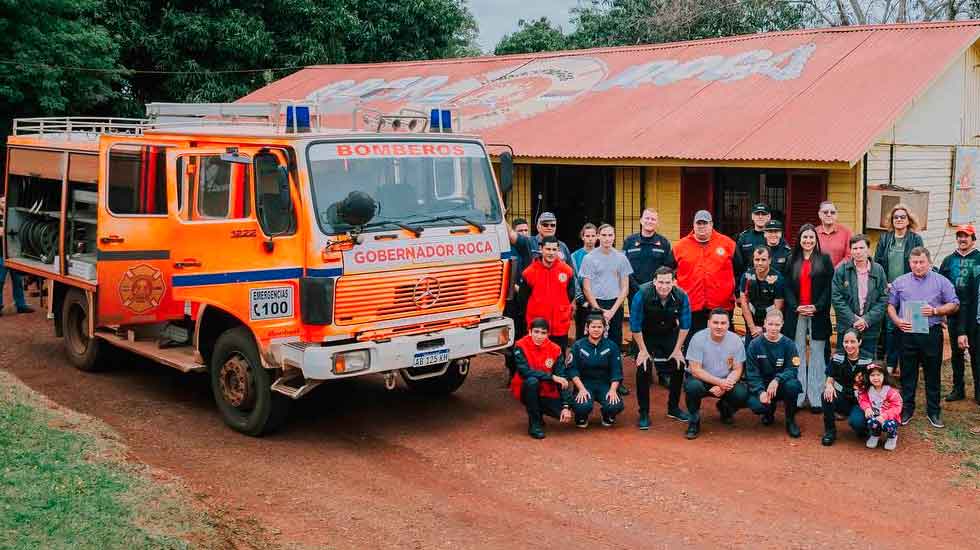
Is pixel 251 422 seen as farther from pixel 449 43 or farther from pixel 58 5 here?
pixel 449 43

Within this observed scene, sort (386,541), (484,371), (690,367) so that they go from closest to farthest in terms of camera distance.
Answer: (386,541) → (690,367) → (484,371)

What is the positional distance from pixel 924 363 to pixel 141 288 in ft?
25.2

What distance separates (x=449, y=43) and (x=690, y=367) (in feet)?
75.7

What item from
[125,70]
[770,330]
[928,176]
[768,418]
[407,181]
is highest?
[125,70]

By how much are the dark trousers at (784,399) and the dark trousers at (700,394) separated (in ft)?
0.28

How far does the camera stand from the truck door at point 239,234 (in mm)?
8648

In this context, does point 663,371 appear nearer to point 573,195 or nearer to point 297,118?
point 297,118

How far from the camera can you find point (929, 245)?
14.4 m

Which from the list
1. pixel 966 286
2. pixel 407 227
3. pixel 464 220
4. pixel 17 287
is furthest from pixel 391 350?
pixel 17 287

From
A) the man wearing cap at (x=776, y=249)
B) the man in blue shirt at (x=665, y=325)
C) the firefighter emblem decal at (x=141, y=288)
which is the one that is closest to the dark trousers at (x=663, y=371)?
the man in blue shirt at (x=665, y=325)

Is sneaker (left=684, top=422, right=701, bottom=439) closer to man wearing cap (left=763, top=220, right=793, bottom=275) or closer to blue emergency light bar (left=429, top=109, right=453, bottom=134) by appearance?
man wearing cap (left=763, top=220, right=793, bottom=275)

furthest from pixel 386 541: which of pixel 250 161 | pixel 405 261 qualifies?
pixel 250 161

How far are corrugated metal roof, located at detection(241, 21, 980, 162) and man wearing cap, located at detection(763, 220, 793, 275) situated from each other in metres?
2.29

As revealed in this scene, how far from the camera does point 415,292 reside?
894 centimetres
